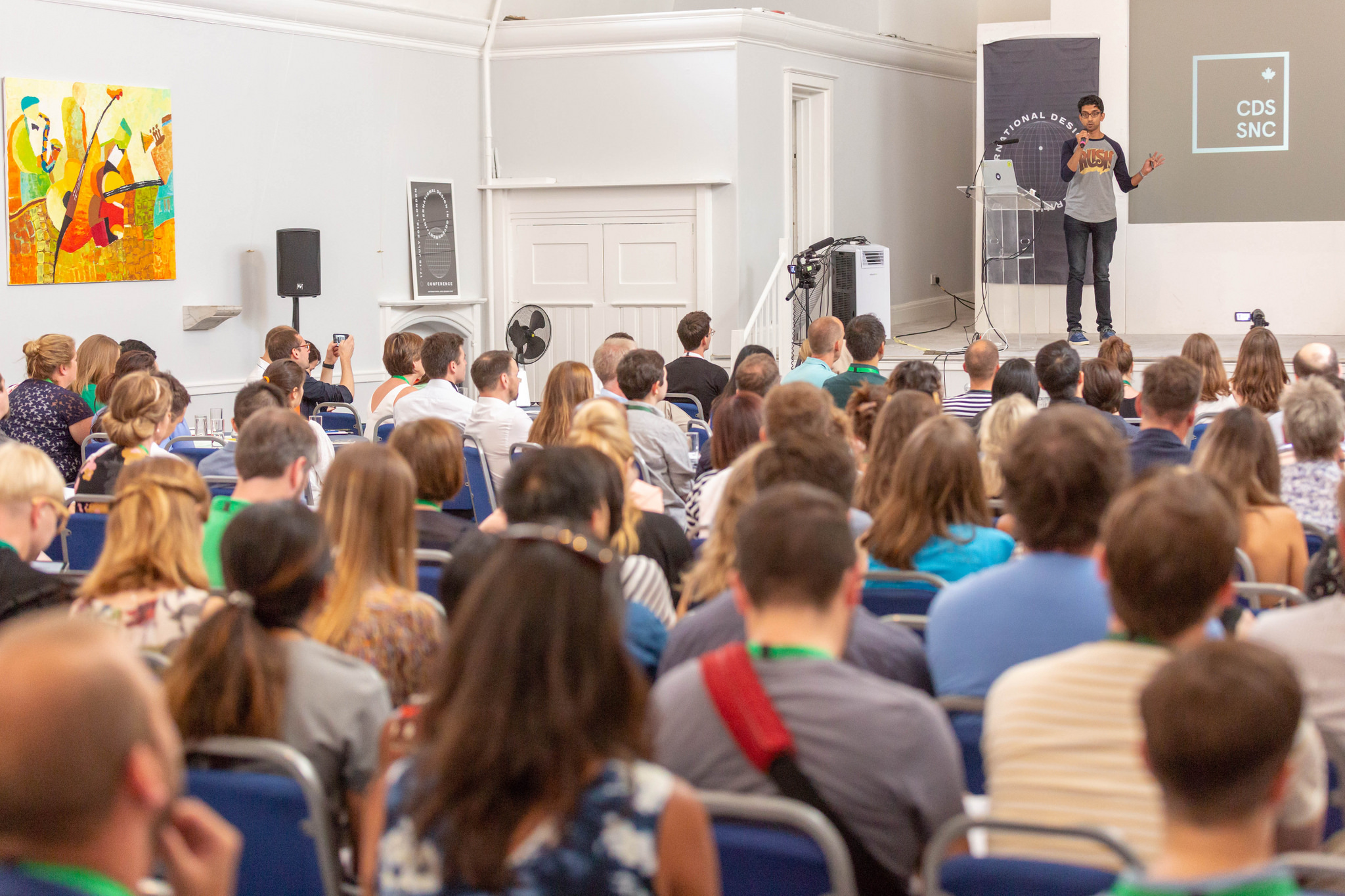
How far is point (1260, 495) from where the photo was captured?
11.4 feet

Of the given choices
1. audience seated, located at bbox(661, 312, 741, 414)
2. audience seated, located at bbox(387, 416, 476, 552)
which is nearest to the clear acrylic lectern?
audience seated, located at bbox(661, 312, 741, 414)

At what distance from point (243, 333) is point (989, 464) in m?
6.63

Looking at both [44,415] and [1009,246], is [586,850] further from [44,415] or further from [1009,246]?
[1009,246]

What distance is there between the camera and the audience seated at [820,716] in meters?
1.87

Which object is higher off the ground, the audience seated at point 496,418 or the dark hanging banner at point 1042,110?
the dark hanging banner at point 1042,110

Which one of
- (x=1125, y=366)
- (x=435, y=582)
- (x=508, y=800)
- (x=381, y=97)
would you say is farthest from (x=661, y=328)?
(x=508, y=800)

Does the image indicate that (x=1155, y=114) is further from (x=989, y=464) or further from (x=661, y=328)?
(x=989, y=464)

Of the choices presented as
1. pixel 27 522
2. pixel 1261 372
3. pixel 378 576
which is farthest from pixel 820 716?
pixel 1261 372

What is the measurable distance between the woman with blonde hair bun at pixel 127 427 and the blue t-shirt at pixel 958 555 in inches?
102

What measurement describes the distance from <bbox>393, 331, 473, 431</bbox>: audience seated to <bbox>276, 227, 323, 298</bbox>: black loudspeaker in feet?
11.1

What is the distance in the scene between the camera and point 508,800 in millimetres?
1414

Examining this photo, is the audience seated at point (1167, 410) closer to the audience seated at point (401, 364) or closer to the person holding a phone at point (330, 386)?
the audience seated at point (401, 364)

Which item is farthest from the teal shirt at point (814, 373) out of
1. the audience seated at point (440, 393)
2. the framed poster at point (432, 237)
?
the framed poster at point (432, 237)

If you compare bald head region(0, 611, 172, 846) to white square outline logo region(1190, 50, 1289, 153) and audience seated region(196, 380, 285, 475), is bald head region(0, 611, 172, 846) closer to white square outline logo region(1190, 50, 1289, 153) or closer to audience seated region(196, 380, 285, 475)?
audience seated region(196, 380, 285, 475)
